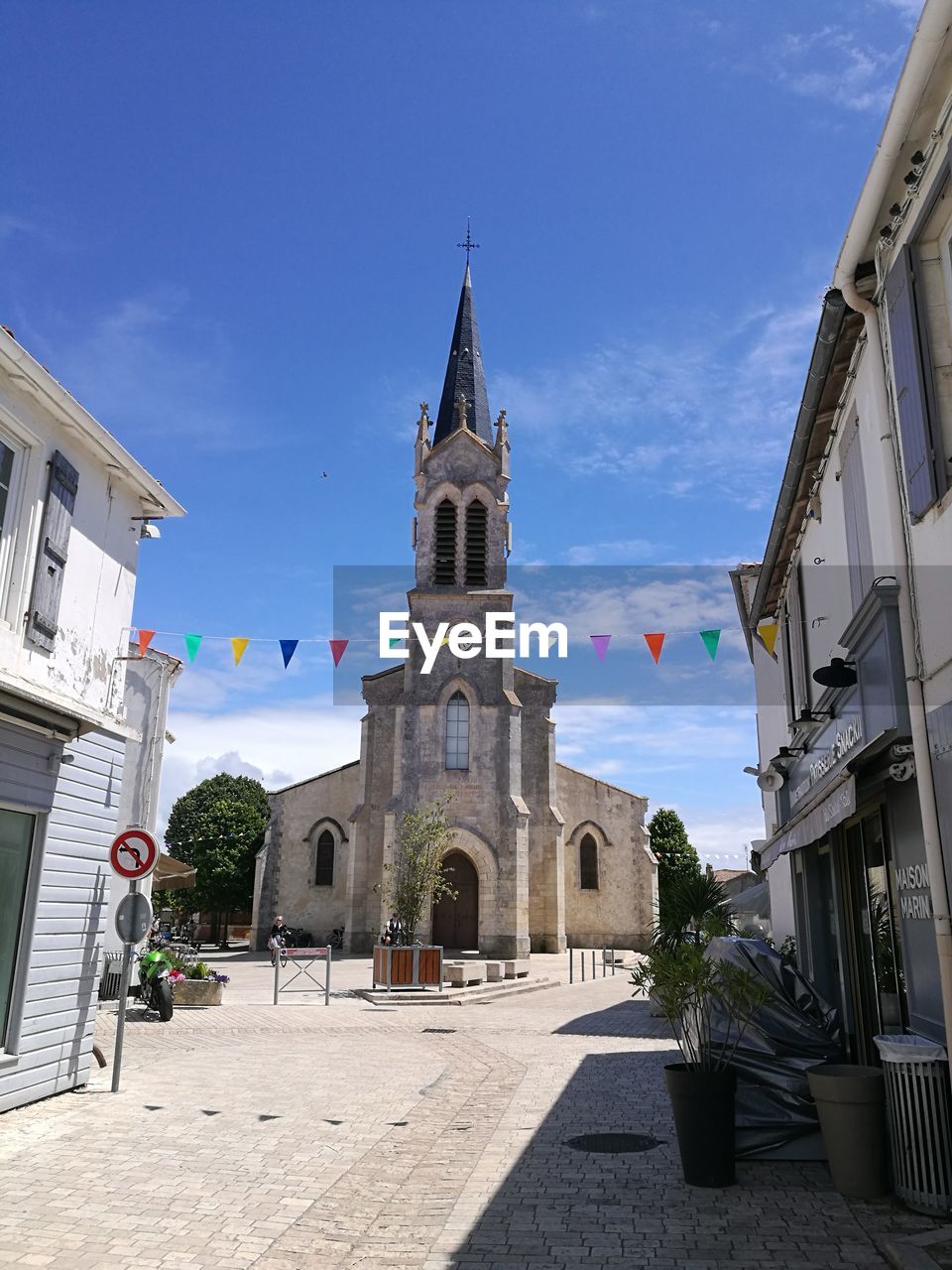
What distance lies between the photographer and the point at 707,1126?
6035 mm

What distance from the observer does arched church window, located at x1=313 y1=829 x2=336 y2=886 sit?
35.1 m

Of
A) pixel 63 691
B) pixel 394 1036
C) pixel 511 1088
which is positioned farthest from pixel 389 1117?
pixel 394 1036

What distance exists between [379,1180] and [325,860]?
98.2 feet

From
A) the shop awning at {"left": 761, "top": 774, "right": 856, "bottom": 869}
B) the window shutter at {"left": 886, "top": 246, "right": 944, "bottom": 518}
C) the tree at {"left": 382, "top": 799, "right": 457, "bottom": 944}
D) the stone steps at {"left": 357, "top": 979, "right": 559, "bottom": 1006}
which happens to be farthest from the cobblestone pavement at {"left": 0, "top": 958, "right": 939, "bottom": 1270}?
the tree at {"left": 382, "top": 799, "right": 457, "bottom": 944}

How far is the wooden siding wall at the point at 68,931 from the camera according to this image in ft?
26.5

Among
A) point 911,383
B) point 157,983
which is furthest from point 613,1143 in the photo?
point 157,983

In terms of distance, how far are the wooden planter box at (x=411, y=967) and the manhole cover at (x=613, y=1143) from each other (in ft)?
41.0

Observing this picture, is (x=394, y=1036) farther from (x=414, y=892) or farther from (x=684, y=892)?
(x=414, y=892)

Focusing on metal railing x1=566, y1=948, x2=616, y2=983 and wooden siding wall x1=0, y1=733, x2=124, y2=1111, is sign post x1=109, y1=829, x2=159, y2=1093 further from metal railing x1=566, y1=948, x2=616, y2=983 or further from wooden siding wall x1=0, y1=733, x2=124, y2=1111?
metal railing x1=566, y1=948, x2=616, y2=983

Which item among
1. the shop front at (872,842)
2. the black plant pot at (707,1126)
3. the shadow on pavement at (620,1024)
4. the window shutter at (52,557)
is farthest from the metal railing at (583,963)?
the window shutter at (52,557)

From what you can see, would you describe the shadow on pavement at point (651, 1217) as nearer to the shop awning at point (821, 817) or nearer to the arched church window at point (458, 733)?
the shop awning at point (821, 817)

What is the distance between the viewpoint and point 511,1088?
9.80 metres

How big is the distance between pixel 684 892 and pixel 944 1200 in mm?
9763

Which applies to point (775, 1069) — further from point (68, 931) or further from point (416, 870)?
point (416, 870)
